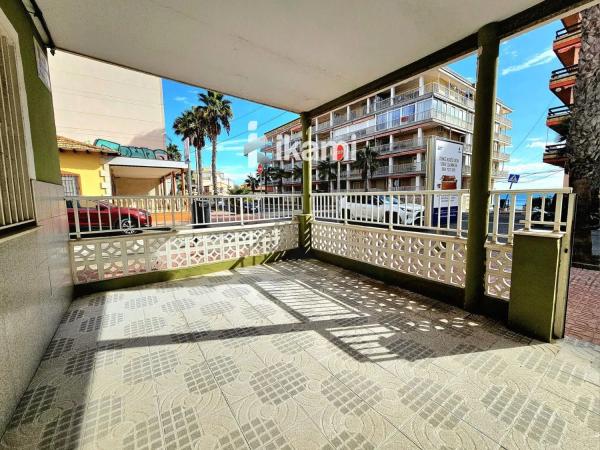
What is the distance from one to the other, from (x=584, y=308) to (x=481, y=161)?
188 centimetres

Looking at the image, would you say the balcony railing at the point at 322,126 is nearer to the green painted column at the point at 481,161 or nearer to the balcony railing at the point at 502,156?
the balcony railing at the point at 502,156

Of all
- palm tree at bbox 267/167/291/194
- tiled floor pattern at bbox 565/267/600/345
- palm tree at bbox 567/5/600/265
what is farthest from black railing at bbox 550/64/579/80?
palm tree at bbox 267/167/291/194

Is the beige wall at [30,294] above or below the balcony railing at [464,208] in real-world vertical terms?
below

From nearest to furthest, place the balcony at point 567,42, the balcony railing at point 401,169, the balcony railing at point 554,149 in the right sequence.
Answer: the balcony at point 567,42 < the balcony railing at point 554,149 < the balcony railing at point 401,169

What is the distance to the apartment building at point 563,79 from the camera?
32.5ft

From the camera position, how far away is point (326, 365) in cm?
187

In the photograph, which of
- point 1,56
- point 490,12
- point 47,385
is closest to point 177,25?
point 1,56

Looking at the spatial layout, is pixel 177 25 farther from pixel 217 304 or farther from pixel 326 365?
pixel 326 365

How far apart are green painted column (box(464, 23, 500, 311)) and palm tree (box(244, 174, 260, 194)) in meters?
35.6

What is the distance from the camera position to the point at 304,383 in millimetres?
1688

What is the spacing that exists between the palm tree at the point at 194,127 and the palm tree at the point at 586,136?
17.6 m


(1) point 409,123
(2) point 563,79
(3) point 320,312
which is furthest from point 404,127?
(3) point 320,312

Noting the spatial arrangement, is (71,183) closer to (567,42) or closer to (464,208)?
(464,208)

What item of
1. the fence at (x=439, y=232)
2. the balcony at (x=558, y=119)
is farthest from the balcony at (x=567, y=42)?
the fence at (x=439, y=232)
